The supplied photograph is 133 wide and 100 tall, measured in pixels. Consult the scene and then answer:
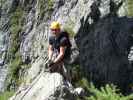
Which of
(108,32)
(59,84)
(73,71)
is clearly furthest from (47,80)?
(108,32)

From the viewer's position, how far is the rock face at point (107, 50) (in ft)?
57.6

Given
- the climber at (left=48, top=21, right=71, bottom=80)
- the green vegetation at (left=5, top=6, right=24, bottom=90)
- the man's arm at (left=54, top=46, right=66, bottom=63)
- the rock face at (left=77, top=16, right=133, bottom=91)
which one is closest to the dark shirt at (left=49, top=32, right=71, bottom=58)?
the climber at (left=48, top=21, right=71, bottom=80)

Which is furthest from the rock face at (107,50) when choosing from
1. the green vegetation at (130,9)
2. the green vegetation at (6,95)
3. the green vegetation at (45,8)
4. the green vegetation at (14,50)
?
the green vegetation at (6,95)

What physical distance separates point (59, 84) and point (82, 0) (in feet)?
17.8

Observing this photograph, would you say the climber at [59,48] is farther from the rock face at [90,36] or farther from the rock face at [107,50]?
the rock face at [107,50]

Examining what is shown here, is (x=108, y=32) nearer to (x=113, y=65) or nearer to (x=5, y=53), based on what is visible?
(x=113, y=65)

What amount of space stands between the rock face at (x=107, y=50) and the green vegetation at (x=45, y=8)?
6.90ft

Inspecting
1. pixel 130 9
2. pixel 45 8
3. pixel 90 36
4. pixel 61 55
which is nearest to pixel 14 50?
pixel 45 8

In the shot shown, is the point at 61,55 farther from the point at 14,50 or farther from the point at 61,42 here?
the point at 14,50

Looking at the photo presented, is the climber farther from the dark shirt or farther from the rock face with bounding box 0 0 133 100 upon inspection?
the rock face with bounding box 0 0 133 100

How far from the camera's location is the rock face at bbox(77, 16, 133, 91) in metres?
17.6

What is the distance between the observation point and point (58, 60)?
14.5 metres

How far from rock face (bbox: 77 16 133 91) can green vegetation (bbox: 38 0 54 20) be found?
2104 millimetres

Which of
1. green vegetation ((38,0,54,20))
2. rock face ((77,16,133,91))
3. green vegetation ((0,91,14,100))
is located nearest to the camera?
green vegetation ((0,91,14,100))
